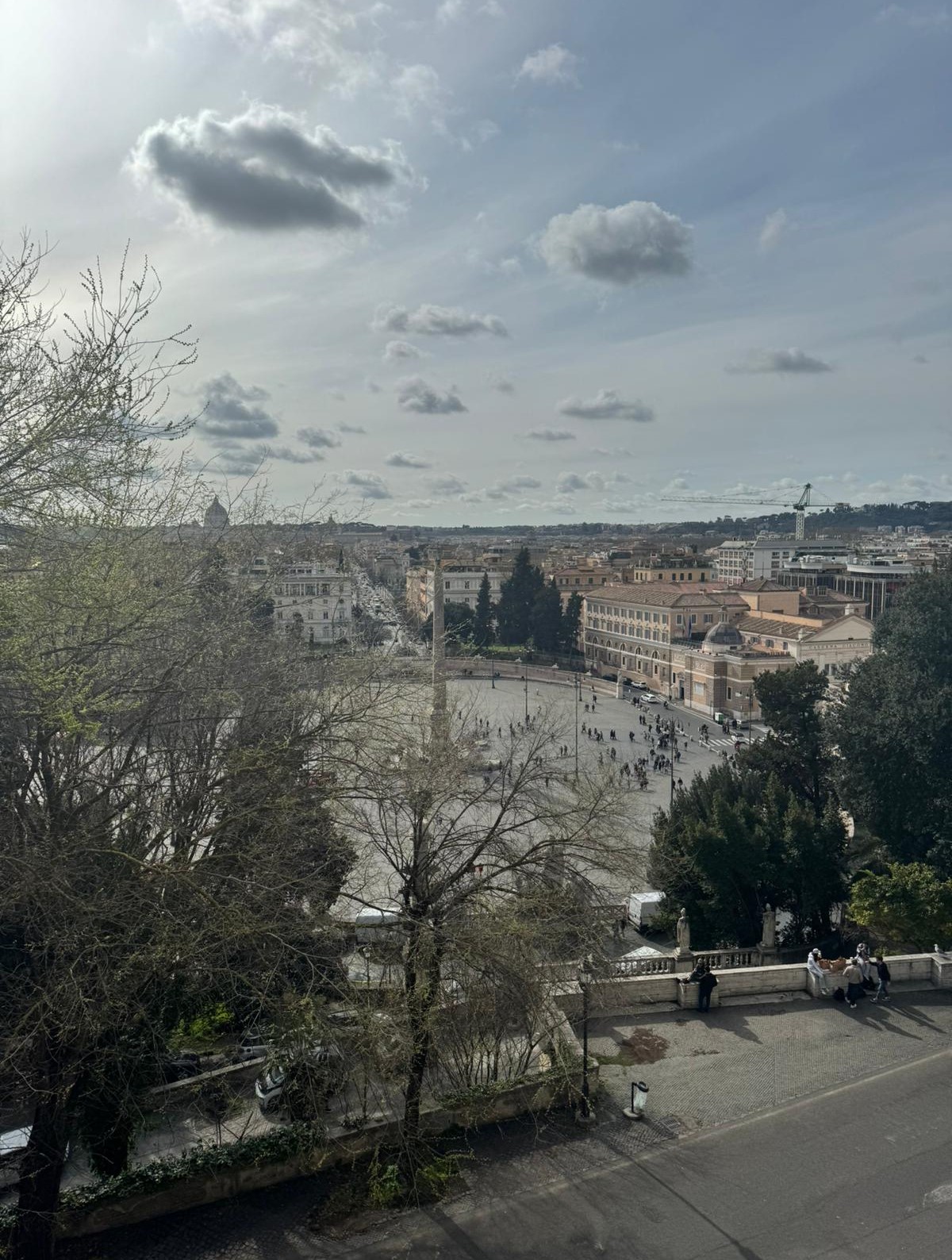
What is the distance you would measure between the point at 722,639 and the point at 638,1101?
48355mm

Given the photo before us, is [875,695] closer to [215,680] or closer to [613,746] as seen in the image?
[215,680]

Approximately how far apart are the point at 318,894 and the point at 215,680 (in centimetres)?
277

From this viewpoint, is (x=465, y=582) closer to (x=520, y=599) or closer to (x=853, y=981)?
(x=520, y=599)

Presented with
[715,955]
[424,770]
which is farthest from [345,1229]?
[715,955]

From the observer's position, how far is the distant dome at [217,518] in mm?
14283

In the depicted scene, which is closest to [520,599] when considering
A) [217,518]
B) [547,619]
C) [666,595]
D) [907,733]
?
[547,619]

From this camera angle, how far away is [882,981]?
13.8 m

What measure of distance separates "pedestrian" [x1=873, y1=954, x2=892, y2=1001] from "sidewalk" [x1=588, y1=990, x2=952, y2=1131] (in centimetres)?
21

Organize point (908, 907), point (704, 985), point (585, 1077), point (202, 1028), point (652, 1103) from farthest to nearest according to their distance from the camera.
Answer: point (908, 907) → point (704, 985) → point (202, 1028) → point (652, 1103) → point (585, 1077)

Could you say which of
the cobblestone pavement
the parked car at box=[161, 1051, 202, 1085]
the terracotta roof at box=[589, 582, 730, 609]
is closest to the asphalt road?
the cobblestone pavement

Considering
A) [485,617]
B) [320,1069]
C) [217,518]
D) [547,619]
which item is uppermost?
[217,518]

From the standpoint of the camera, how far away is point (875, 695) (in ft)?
73.1

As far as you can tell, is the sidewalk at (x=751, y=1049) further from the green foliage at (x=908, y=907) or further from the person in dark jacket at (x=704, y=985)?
the green foliage at (x=908, y=907)

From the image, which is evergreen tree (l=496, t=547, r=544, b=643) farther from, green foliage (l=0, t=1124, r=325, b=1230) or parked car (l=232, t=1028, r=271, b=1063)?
green foliage (l=0, t=1124, r=325, b=1230)
